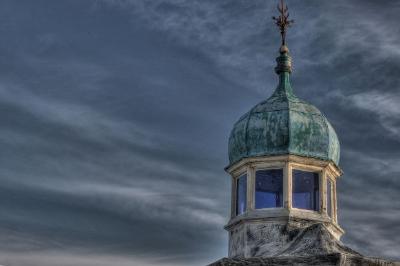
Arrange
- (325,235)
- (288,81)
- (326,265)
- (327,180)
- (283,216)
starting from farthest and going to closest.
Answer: (288,81), (327,180), (283,216), (325,235), (326,265)

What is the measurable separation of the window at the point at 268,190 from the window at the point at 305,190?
1.48 feet

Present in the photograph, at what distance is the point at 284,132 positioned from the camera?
2109cm

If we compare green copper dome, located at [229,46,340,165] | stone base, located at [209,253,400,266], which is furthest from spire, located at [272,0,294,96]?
stone base, located at [209,253,400,266]

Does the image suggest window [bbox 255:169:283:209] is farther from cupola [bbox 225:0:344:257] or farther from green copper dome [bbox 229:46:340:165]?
green copper dome [bbox 229:46:340:165]

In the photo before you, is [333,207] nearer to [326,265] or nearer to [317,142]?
[317,142]

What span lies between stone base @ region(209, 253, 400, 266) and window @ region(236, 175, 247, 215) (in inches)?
187

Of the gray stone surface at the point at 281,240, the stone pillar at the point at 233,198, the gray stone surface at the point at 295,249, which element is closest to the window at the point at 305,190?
the gray stone surface at the point at 281,240

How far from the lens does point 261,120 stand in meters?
21.5

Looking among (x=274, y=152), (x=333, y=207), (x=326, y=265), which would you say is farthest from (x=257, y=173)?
(x=326, y=265)

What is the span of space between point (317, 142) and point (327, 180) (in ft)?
4.02

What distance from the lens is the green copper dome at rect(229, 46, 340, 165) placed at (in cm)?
2108

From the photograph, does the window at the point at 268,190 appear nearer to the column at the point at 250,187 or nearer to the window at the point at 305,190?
the column at the point at 250,187

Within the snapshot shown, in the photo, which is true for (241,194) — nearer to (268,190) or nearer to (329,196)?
(268,190)

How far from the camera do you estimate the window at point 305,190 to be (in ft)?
70.5
